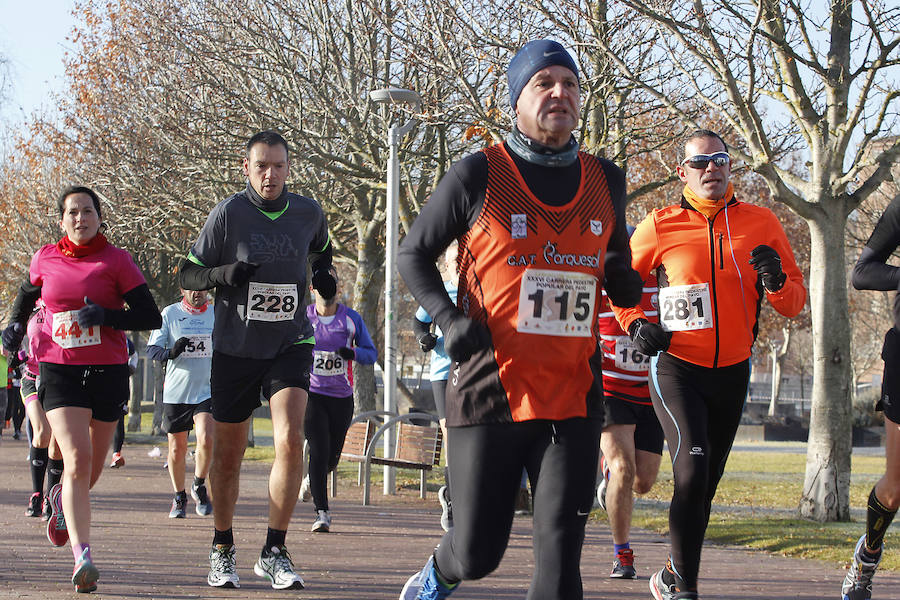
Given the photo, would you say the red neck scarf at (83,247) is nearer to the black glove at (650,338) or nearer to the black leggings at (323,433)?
the black glove at (650,338)

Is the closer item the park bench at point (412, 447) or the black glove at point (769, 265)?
the black glove at point (769, 265)

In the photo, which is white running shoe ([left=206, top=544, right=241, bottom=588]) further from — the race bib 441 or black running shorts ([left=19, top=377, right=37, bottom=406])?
black running shorts ([left=19, top=377, right=37, bottom=406])

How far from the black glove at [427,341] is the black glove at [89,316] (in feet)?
8.58

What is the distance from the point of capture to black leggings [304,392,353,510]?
959 cm

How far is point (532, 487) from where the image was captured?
3891 mm

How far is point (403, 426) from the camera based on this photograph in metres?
13.4

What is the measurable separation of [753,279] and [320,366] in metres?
4.85

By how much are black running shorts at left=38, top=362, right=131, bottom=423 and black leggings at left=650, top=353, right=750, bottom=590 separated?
306 cm

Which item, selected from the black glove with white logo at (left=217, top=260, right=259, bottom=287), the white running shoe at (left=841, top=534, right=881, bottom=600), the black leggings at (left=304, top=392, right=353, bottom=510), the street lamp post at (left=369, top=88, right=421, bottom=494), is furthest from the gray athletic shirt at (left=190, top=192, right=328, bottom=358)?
the street lamp post at (left=369, top=88, right=421, bottom=494)

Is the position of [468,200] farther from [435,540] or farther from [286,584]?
[435,540]

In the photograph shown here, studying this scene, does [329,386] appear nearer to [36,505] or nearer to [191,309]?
[191,309]

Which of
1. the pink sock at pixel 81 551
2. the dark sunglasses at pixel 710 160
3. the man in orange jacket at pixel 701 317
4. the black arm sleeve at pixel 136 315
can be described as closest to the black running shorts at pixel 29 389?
the black arm sleeve at pixel 136 315

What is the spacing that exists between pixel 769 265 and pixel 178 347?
256 inches

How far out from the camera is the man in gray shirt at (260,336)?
6188mm
